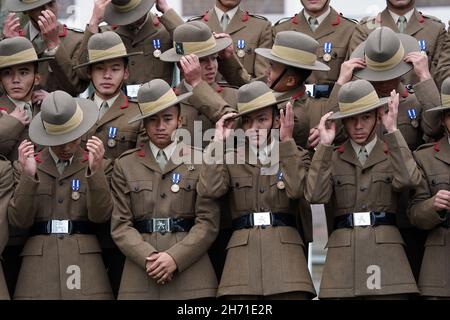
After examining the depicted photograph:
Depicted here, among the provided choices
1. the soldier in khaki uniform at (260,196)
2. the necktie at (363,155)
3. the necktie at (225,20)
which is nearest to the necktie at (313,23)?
the necktie at (225,20)

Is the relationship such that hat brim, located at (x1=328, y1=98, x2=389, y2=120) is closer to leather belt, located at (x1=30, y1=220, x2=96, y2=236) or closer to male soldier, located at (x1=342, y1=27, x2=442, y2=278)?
male soldier, located at (x1=342, y1=27, x2=442, y2=278)

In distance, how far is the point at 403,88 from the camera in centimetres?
1285

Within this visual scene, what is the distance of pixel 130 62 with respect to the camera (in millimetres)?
13648

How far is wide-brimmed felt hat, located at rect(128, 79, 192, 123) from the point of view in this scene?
12391 mm

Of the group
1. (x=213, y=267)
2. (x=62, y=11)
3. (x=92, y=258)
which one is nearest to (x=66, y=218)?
(x=92, y=258)

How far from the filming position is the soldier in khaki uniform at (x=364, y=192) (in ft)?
39.1

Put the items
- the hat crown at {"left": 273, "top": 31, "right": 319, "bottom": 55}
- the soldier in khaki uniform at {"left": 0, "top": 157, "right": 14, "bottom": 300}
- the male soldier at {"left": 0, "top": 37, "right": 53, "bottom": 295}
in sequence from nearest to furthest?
the soldier in khaki uniform at {"left": 0, "top": 157, "right": 14, "bottom": 300} → the hat crown at {"left": 273, "top": 31, "right": 319, "bottom": 55} → the male soldier at {"left": 0, "top": 37, "right": 53, "bottom": 295}

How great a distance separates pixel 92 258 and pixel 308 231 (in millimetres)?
1567

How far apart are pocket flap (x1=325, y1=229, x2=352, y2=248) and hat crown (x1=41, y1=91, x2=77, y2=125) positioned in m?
2.08

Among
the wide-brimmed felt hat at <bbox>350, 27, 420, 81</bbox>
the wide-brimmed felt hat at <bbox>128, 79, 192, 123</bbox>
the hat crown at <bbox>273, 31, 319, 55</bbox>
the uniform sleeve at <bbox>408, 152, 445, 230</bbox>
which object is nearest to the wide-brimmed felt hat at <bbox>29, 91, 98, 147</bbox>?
the wide-brimmed felt hat at <bbox>128, 79, 192, 123</bbox>

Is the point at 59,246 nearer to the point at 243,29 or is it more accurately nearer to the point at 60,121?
the point at 60,121

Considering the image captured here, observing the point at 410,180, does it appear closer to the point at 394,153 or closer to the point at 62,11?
the point at 394,153

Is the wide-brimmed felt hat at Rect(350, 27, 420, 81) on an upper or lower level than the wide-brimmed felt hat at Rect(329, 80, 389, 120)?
upper

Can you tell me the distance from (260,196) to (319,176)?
523 millimetres
